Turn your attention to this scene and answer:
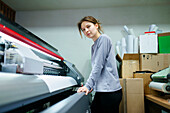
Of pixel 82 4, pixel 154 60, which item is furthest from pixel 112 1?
pixel 154 60

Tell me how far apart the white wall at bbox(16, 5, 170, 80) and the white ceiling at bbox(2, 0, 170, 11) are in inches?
4.0

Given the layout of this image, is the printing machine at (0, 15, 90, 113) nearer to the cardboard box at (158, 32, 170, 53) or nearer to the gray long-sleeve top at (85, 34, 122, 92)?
the gray long-sleeve top at (85, 34, 122, 92)

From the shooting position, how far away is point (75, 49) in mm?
3000

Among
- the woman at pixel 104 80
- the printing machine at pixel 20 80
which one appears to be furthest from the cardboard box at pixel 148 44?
the printing machine at pixel 20 80

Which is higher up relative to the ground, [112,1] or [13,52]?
[112,1]

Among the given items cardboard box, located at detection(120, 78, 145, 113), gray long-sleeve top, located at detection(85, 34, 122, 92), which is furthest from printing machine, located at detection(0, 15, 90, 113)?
cardboard box, located at detection(120, 78, 145, 113)

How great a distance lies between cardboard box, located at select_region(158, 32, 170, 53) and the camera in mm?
2290

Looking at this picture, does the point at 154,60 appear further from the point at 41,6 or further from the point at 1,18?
the point at 41,6

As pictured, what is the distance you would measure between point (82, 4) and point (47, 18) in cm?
86

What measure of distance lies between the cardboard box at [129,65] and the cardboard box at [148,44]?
0.17 meters

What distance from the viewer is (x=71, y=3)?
111 inches

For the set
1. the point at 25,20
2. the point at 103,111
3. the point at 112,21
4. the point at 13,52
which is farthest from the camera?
the point at 25,20

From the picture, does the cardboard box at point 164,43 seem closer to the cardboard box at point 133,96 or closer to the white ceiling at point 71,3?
the cardboard box at point 133,96

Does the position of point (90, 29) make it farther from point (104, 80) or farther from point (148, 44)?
point (148, 44)
